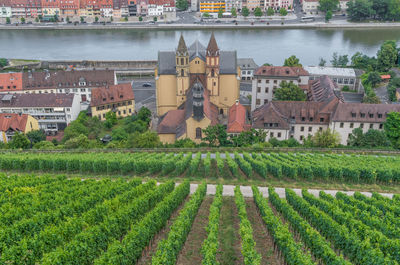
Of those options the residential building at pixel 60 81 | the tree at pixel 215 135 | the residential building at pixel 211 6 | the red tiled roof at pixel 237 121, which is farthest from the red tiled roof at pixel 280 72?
the residential building at pixel 211 6

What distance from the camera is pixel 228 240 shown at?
2434 centimetres

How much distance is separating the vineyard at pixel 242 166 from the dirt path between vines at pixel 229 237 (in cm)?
737

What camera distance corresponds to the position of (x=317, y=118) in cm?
5094

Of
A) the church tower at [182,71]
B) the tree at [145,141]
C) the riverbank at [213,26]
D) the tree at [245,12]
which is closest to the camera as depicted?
the tree at [145,141]

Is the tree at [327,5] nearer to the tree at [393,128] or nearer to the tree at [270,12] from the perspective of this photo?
the tree at [270,12]

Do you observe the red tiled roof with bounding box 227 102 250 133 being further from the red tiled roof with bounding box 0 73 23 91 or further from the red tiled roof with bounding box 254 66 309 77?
the red tiled roof with bounding box 0 73 23 91

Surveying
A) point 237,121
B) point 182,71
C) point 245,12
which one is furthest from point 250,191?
point 245,12

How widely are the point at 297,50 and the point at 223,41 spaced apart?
2470 centimetres

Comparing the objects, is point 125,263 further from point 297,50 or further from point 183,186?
point 297,50

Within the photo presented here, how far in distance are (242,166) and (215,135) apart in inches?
453

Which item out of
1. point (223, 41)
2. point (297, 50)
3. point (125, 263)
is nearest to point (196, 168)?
point (125, 263)

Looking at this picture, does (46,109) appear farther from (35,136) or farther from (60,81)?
(60,81)

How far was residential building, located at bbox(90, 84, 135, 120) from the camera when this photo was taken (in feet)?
203

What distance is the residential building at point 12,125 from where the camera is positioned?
177 feet
